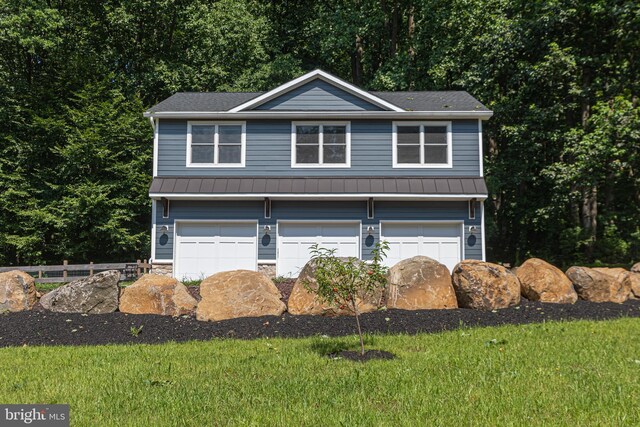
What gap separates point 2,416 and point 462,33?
74.1ft

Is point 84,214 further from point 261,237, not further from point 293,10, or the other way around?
point 293,10

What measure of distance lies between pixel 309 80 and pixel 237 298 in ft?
31.0

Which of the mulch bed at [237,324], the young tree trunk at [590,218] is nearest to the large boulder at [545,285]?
the mulch bed at [237,324]

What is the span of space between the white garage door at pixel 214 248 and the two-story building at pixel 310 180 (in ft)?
0.11

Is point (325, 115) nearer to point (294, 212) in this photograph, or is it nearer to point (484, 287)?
point (294, 212)

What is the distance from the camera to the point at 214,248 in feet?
50.1

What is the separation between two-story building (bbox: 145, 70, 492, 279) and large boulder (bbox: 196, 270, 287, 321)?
234 inches

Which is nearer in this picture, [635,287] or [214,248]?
[635,287]

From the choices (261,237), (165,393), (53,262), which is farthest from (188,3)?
(165,393)

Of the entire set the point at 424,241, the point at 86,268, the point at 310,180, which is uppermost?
the point at 310,180

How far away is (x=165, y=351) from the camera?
635cm

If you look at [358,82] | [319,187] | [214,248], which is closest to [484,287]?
[319,187]

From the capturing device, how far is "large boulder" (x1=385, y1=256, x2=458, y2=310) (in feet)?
29.4

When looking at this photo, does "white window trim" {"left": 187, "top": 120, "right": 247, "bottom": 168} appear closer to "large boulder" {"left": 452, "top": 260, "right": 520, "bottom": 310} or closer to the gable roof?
the gable roof
